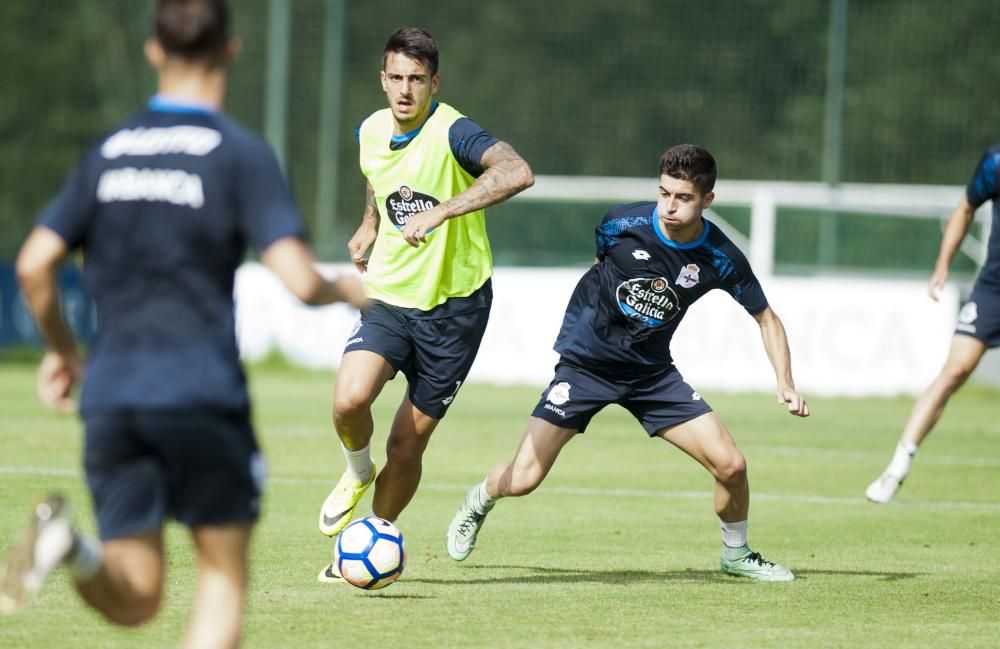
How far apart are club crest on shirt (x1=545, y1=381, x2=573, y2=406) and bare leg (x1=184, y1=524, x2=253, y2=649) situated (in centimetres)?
355

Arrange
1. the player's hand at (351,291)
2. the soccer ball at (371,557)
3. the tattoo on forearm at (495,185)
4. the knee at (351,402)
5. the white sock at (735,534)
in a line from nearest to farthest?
1. the player's hand at (351,291)
2. the soccer ball at (371,557)
3. the tattoo on forearm at (495,185)
4. the knee at (351,402)
5. the white sock at (735,534)

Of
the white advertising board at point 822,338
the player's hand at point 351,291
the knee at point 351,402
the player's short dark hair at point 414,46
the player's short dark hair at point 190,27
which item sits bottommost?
the white advertising board at point 822,338

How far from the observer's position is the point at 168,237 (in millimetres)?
4082

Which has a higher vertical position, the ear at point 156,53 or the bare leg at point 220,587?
the ear at point 156,53

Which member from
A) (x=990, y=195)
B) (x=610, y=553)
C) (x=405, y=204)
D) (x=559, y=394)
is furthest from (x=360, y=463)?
(x=990, y=195)

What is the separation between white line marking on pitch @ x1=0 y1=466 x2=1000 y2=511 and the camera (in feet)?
34.2

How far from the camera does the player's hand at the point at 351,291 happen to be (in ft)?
14.0

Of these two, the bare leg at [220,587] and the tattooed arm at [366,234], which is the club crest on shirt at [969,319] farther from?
the bare leg at [220,587]

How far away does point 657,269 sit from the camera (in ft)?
24.9

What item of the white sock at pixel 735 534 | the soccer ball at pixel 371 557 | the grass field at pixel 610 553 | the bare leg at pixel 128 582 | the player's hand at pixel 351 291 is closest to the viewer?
the bare leg at pixel 128 582

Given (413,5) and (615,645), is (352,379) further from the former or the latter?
(413,5)

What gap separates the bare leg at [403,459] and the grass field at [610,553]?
0.35m

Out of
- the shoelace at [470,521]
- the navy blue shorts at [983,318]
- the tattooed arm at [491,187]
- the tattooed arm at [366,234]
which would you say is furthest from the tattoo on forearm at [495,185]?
the navy blue shorts at [983,318]

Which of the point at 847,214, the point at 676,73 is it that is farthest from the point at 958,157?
the point at 676,73
